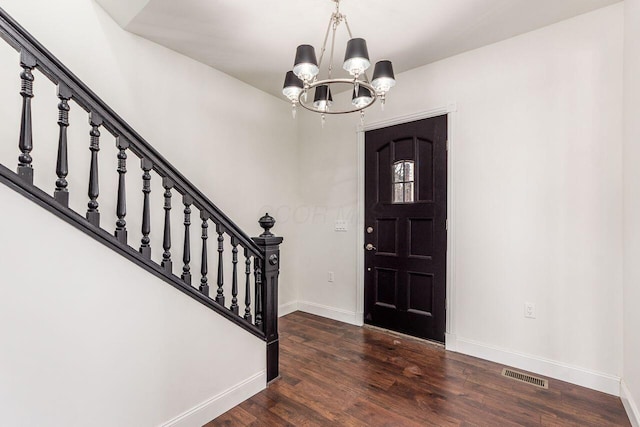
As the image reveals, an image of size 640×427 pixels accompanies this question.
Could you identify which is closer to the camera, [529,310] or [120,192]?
[120,192]

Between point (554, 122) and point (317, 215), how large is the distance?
2.53 m

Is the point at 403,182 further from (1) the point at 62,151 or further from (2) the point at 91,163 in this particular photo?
(1) the point at 62,151

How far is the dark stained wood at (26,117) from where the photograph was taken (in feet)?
3.91

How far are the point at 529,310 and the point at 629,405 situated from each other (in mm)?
743

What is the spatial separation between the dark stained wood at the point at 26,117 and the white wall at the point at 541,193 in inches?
114

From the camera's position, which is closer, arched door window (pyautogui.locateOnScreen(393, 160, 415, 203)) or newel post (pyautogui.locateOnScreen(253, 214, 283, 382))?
newel post (pyautogui.locateOnScreen(253, 214, 283, 382))

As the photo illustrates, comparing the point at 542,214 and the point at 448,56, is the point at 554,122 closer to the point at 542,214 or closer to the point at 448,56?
the point at 542,214

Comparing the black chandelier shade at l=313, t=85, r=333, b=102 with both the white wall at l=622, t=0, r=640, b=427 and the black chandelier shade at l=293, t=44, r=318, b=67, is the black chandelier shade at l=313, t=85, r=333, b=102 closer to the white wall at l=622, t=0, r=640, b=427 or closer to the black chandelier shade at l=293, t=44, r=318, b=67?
the black chandelier shade at l=293, t=44, r=318, b=67

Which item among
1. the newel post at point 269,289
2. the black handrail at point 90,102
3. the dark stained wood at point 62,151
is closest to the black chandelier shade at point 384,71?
the newel post at point 269,289

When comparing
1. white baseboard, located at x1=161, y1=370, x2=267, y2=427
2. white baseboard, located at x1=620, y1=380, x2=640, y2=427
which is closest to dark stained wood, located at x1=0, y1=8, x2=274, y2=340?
white baseboard, located at x1=161, y1=370, x2=267, y2=427

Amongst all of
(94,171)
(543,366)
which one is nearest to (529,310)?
(543,366)

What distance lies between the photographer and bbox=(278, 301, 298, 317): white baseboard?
150 inches

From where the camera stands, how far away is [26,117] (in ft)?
3.98

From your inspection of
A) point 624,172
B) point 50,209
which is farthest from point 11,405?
point 624,172
